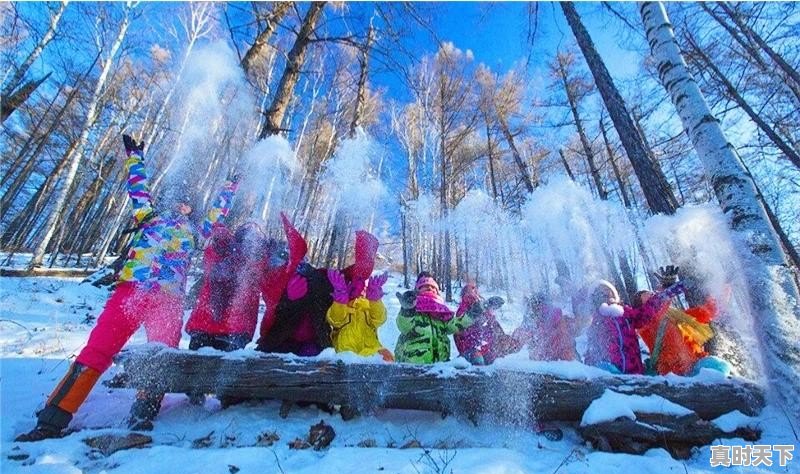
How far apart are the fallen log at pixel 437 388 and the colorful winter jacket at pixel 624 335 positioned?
79cm

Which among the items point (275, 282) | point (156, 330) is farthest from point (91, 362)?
point (275, 282)

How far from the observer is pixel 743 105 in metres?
8.14

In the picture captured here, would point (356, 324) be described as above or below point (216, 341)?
above

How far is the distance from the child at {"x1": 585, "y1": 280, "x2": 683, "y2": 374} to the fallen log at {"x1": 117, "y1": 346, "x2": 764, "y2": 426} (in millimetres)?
744

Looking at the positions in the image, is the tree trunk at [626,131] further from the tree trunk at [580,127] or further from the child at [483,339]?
the tree trunk at [580,127]

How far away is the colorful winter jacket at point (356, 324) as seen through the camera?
3.05 meters

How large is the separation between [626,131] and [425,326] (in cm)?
401

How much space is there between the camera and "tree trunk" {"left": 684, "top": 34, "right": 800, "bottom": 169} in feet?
26.6

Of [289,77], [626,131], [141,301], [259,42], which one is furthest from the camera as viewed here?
[259,42]

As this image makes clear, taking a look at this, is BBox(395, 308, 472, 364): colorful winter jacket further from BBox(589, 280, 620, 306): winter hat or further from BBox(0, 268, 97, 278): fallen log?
BBox(0, 268, 97, 278): fallen log

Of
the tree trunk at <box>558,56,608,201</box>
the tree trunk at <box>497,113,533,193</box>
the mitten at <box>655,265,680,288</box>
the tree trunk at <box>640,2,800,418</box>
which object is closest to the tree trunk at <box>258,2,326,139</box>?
the tree trunk at <box>640,2,800,418</box>

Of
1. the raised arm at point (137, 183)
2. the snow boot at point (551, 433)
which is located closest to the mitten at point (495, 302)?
the snow boot at point (551, 433)

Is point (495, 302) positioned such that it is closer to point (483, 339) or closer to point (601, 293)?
point (483, 339)

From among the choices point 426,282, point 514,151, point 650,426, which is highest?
point 514,151
